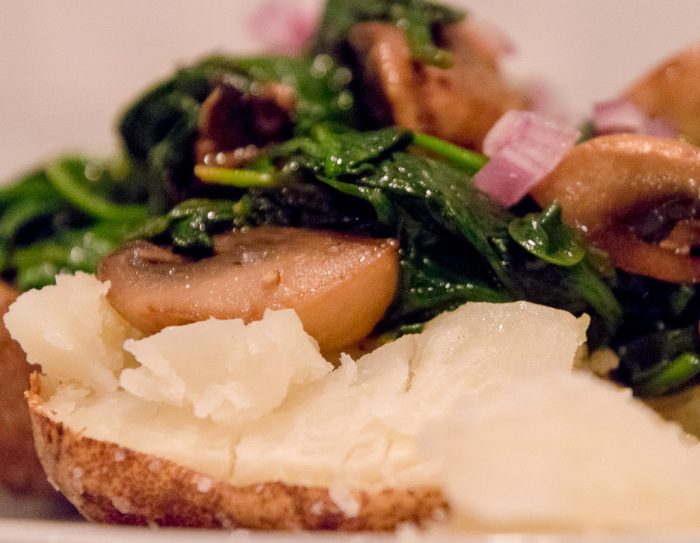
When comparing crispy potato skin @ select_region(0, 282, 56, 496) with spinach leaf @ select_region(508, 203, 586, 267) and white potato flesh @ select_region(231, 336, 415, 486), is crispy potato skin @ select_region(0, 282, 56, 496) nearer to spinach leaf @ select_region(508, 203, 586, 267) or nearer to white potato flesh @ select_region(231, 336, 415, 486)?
white potato flesh @ select_region(231, 336, 415, 486)

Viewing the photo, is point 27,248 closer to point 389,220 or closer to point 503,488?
point 389,220

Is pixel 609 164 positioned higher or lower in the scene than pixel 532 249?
higher

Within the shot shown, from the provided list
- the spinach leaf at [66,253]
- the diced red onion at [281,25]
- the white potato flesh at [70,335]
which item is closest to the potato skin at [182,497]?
the white potato flesh at [70,335]

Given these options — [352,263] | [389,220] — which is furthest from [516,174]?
[352,263]

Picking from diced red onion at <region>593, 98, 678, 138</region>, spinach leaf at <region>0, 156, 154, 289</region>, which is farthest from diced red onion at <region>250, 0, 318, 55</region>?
diced red onion at <region>593, 98, 678, 138</region>

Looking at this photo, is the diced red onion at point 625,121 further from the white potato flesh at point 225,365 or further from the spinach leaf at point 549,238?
the white potato flesh at point 225,365

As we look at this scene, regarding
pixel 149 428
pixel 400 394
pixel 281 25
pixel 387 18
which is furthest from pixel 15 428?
pixel 281 25
